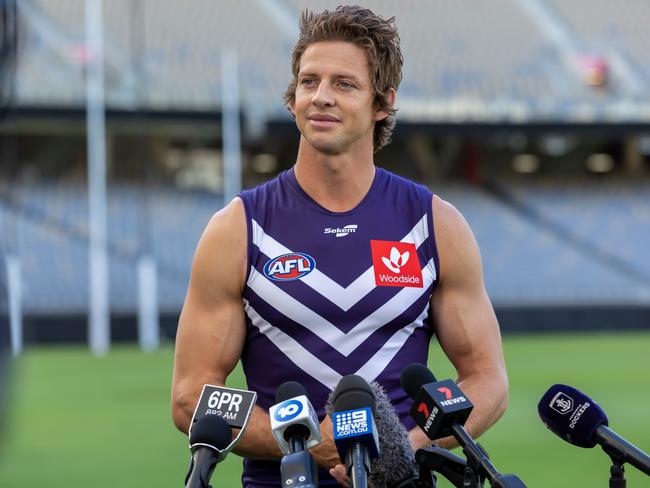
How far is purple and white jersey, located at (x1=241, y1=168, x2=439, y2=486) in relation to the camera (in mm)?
3307

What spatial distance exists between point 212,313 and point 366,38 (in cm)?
83

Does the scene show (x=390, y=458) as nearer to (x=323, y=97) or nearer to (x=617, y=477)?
(x=617, y=477)

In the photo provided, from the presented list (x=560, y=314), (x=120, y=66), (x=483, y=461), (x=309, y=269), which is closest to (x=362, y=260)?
(x=309, y=269)

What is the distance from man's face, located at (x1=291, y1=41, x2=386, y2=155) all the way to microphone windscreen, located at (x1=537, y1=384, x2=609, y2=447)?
0.90 m

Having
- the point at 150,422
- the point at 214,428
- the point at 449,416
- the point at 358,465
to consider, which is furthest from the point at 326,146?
the point at 150,422

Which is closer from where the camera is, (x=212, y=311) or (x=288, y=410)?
(x=288, y=410)

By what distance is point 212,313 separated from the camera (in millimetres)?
3352

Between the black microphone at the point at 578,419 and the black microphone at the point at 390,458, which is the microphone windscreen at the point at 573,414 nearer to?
the black microphone at the point at 578,419

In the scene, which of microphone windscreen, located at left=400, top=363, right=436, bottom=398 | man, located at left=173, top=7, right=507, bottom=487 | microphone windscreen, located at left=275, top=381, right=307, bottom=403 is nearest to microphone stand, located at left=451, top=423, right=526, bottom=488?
microphone windscreen, located at left=400, top=363, right=436, bottom=398

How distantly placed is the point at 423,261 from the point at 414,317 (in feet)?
0.50

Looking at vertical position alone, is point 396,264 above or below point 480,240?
above

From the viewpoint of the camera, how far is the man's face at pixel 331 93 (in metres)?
3.22

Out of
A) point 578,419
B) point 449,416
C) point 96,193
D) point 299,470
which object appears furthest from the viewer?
point 96,193

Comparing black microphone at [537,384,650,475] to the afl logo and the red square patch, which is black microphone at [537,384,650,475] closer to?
the red square patch
